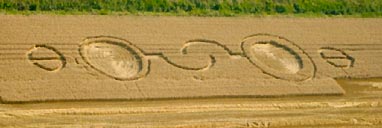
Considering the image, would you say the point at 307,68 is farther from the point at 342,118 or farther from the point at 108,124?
the point at 108,124

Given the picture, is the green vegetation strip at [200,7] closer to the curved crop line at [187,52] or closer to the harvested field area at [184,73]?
the harvested field area at [184,73]

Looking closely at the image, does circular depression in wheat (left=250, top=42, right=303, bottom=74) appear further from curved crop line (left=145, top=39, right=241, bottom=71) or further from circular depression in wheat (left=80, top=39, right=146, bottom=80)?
circular depression in wheat (left=80, top=39, right=146, bottom=80)

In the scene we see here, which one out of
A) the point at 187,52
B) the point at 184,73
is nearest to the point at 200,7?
the point at 187,52

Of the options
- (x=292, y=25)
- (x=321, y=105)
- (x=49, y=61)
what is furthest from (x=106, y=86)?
(x=292, y=25)

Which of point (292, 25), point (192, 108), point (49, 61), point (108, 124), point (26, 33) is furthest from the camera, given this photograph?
point (292, 25)

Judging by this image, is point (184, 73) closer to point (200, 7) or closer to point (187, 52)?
point (187, 52)

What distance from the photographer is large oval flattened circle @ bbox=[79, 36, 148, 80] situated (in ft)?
39.7

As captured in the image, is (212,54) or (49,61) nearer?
(49,61)

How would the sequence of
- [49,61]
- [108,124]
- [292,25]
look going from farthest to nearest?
[292,25] < [49,61] < [108,124]

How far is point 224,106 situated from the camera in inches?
447

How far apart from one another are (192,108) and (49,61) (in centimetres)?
266

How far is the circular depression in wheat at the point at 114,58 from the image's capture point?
12102 mm

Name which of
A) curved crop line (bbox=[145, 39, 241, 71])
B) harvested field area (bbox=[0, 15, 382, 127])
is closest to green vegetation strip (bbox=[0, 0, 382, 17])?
harvested field area (bbox=[0, 15, 382, 127])

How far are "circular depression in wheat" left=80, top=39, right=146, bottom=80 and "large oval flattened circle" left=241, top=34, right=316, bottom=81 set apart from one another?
217cm
